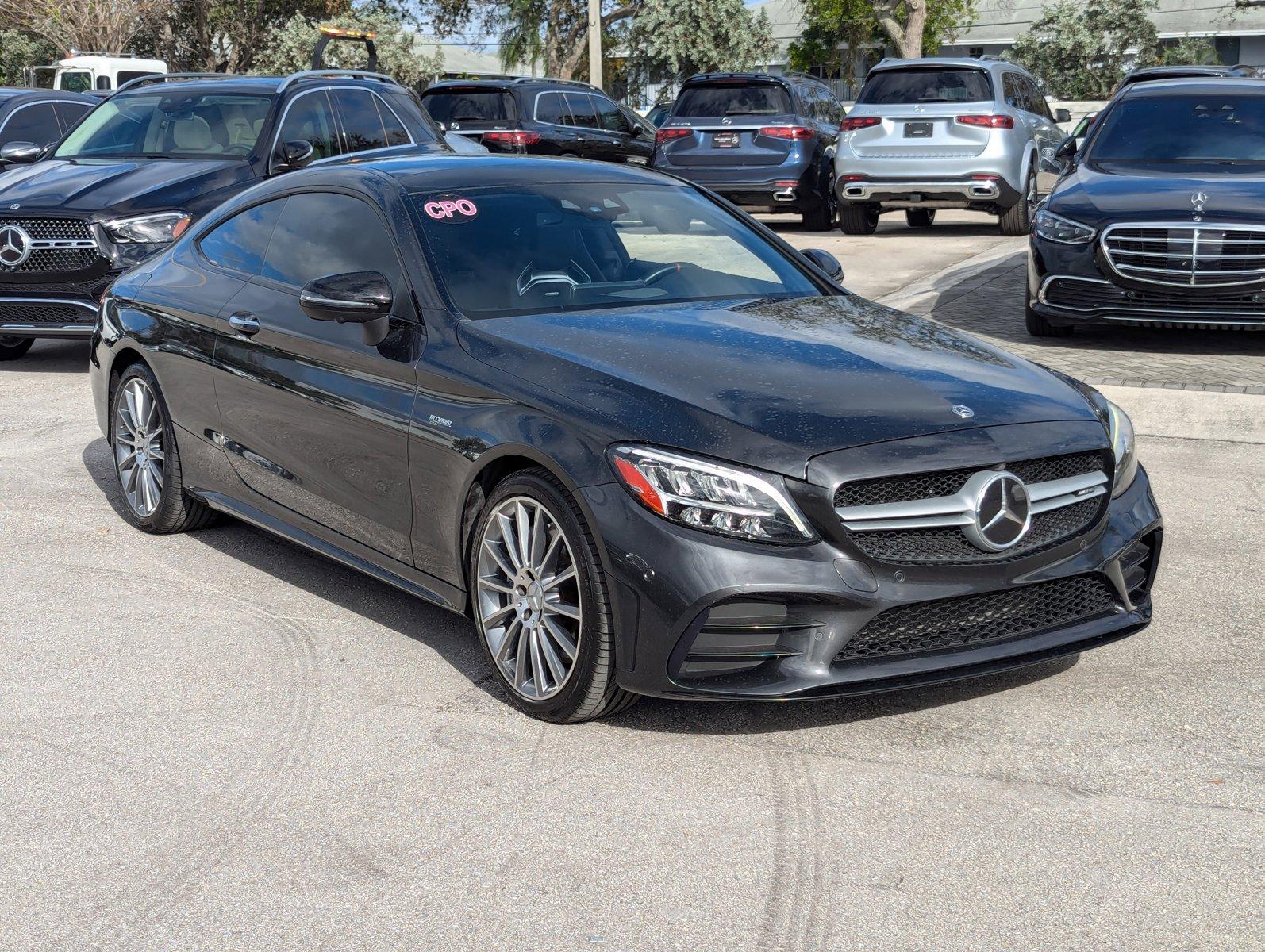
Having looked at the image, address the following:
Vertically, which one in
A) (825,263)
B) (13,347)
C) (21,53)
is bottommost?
(13,347)

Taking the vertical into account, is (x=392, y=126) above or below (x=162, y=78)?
below

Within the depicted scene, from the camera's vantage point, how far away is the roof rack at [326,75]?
468 inches

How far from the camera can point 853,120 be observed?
1725 centimetres

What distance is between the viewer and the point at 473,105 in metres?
20.2

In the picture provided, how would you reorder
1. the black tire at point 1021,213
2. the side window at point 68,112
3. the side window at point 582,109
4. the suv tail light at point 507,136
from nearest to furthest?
the side window at point 68,112, the black tire at point 1021,213, the suv tail light at point 507,136, the side window at point 582,109

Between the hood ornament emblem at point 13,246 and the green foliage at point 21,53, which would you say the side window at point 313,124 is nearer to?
the hood ornament emblem at point 13,246

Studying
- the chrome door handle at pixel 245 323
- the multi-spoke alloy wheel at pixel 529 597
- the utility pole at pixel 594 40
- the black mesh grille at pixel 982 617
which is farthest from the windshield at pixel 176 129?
the utility pole at pixel 594 40

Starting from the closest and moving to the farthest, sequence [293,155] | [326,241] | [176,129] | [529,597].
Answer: [529,597]
[326,241]
[293,155]
[176,129]

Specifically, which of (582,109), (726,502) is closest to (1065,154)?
(726,502)

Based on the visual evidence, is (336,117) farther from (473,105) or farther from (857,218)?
(473,105)

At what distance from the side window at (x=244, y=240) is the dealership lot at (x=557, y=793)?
1217mm

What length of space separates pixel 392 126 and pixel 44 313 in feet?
11.1

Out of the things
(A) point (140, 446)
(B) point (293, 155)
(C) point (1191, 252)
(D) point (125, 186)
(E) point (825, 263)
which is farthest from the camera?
(B) point (293, 155)

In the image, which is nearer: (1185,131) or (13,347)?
(1185,131)
